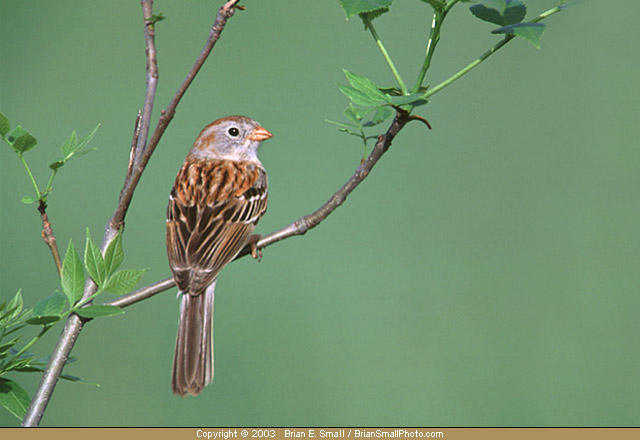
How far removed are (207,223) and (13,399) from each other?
0.84m

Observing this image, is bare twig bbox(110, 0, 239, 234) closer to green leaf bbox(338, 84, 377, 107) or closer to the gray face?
green leaf bbox(338, 84, 377, 107)

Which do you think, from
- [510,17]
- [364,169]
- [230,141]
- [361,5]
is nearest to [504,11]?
[510,17]

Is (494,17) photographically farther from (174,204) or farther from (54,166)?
(174,204)

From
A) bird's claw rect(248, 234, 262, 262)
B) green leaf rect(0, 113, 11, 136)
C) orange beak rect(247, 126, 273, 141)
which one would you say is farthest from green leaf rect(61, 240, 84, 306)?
orange beak rect(247, 126, 273, 141)

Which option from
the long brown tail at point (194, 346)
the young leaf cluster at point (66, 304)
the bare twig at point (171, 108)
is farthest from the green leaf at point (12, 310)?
the long brown tail at point (194, 346)

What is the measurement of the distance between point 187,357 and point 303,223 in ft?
1.51

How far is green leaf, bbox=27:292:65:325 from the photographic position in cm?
94

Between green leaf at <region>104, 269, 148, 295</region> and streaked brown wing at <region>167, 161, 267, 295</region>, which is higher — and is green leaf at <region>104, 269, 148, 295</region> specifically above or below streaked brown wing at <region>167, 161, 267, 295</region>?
below

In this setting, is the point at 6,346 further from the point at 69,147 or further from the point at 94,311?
the point at 69,147

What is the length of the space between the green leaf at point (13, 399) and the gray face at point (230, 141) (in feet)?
4.12

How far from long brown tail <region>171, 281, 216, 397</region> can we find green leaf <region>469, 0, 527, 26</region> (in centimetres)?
94

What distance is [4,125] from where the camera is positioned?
3.64 ft

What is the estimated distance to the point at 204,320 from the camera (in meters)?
1.66

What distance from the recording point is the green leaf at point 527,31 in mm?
986
